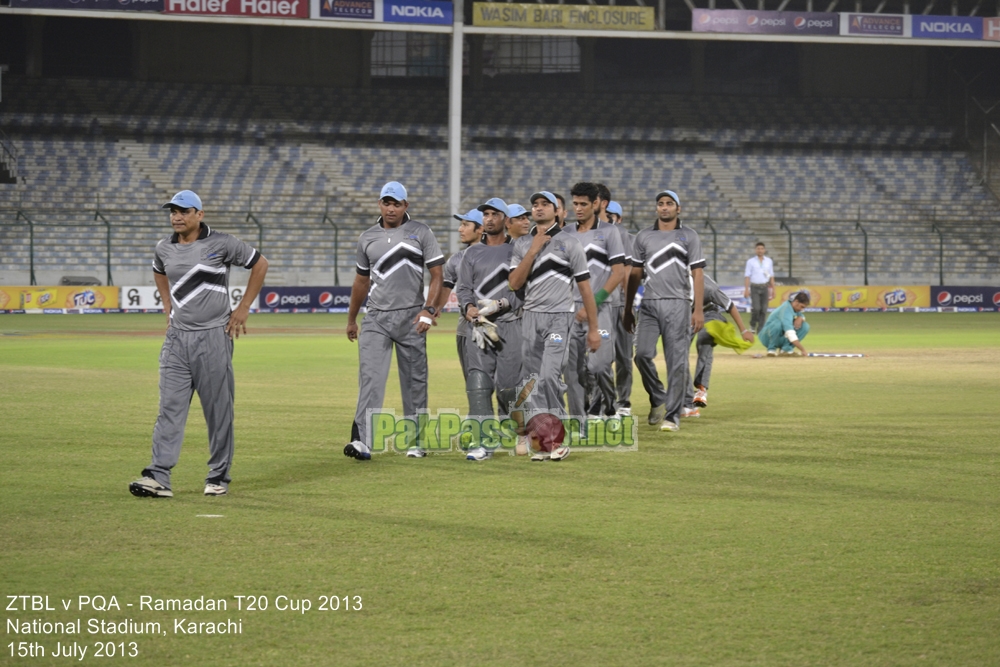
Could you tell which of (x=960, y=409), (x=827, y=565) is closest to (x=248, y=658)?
(x=827, y=565)

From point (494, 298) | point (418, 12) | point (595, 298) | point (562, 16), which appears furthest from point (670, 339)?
point (562, 16)

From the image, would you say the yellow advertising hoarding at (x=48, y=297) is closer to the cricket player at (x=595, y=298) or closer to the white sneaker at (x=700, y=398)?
the white sneaker at (x=700, y=398)

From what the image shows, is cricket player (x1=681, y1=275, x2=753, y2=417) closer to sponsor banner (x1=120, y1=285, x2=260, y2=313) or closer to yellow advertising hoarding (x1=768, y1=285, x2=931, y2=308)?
sponsor banner (x1=120, y1=285, x2=260, y2=313)

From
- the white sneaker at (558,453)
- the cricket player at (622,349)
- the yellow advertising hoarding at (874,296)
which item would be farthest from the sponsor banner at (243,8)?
the white sneaker at (558,453)

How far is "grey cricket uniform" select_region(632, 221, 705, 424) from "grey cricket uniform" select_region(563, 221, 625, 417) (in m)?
0.41

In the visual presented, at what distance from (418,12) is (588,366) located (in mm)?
32867

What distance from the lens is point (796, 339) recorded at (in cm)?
2152

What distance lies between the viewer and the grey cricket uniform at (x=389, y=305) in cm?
993

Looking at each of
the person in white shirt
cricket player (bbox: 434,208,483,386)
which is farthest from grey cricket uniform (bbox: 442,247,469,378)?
the person in white shirt

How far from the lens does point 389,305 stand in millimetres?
9977

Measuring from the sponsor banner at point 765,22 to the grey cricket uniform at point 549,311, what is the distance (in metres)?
35.9

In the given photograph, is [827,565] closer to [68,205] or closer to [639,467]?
[639,467]

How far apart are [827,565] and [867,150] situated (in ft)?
164

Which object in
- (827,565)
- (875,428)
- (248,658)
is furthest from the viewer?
(875,428)
